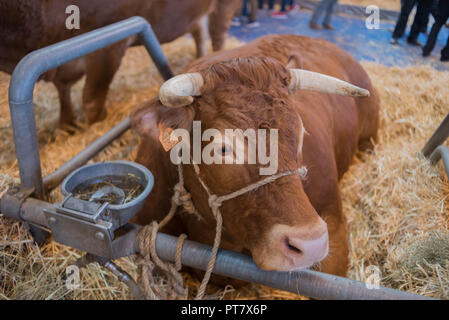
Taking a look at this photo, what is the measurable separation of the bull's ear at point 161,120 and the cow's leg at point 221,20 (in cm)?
337

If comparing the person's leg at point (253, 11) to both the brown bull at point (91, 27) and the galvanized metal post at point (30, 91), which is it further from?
the galvanized metal post at point (30, 91)

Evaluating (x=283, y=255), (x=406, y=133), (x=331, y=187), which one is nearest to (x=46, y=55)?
(x=283, y=255)

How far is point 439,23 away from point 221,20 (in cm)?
358

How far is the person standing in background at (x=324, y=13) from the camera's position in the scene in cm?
230

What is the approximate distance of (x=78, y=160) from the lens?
6.54 feet

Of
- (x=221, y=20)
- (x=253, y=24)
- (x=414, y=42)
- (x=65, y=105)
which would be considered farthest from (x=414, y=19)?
(x=221, y=20)

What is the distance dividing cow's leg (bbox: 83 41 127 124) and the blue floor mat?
1.41m

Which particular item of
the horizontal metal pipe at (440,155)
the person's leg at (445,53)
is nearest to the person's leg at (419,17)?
the person's leg at (445,53)

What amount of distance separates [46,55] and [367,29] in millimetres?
1784

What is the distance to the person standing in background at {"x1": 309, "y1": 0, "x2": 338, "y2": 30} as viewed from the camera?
7.55 feet

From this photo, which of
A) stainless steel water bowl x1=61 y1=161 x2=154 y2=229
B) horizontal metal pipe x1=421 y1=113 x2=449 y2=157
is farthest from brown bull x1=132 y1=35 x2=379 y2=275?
horizontal metal pipe x1=421 y1=113 x2=449 y2=157

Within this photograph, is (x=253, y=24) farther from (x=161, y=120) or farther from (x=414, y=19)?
(x=161, y=120)
